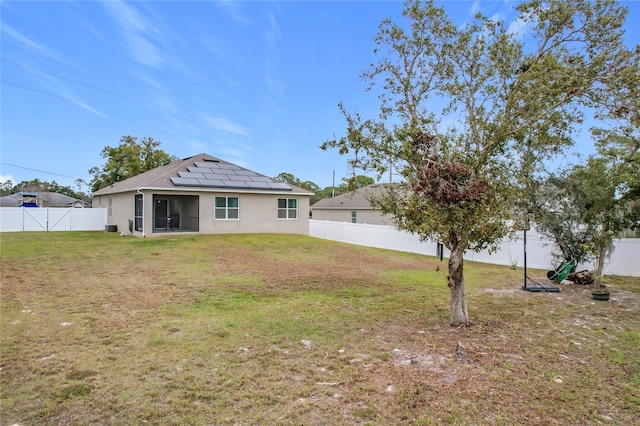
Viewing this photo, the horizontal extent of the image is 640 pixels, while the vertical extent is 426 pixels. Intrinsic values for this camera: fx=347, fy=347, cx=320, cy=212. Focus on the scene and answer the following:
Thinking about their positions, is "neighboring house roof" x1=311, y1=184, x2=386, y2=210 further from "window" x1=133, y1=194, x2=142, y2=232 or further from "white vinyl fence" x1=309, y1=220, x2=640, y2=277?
"window" x1=133, y1=194, x2=142, y2=232

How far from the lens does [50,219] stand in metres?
23.1

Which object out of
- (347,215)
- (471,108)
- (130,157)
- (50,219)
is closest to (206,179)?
(50,219)

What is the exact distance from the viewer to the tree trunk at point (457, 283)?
561cm

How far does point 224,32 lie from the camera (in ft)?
A: 46.3

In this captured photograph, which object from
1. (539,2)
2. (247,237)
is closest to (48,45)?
(247,237)

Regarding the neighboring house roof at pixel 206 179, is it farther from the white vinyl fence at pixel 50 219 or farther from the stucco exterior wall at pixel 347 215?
the stucco exterior wall at pixel 347 215

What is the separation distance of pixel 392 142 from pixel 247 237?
14.3 metres

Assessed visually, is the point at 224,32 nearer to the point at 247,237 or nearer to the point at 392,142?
the point at 247,237

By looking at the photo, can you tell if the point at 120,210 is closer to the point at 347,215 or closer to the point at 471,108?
the point at 347,215

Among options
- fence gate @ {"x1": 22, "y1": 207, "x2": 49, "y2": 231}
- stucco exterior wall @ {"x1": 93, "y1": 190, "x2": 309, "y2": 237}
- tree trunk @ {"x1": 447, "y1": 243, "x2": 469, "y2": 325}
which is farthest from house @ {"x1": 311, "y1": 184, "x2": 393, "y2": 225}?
tree trunk @ {"x1": 447, "y1": 243, "x2": 469, "y2": 325}

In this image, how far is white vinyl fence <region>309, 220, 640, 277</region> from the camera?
1205 centimetres

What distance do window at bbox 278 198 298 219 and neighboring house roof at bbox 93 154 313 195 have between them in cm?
78

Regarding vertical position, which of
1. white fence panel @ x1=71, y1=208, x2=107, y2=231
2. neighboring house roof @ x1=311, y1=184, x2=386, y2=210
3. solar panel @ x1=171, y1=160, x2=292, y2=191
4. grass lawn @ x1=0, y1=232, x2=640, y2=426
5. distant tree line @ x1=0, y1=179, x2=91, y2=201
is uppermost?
distant tree line @ x1=0, y1=179, x2=91, y2=201

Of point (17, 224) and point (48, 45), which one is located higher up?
point (48, 45)
